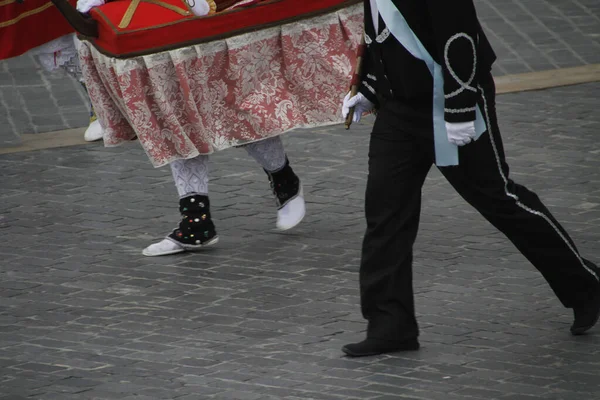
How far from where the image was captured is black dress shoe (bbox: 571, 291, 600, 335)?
196 inches

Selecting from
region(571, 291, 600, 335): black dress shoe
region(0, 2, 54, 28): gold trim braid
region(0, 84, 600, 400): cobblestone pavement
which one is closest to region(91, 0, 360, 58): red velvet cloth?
region(0, 84, 600, 400): cobblestone pavement

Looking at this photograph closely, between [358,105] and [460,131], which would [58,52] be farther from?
[460,131]

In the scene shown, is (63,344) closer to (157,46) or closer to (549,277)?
(157,46)

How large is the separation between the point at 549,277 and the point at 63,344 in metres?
1.95

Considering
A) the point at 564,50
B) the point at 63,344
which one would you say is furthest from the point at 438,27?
the point at 564,50

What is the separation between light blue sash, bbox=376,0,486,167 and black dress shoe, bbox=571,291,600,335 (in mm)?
831

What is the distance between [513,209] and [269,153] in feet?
6.38

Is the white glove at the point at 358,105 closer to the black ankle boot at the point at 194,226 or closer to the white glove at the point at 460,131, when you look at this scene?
the white glove at the point at 460,131

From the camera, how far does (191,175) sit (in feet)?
20.6

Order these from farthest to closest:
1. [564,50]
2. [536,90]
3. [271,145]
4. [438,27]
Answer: [564,50]
[536,90]
[271,145]
[438,27]

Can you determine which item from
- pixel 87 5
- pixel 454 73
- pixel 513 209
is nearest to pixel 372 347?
pixel 513 209

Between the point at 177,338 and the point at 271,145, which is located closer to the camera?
the point at 177,338

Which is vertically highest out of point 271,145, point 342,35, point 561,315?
point 342,35

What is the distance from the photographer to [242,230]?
663 cm
